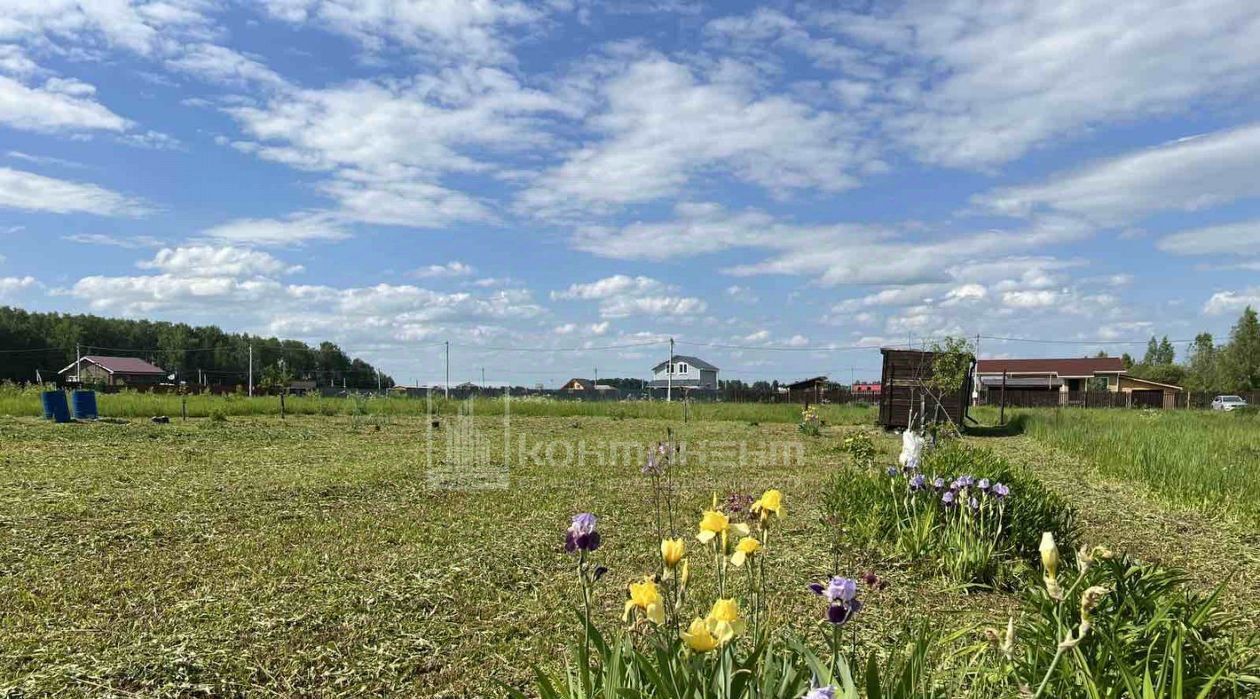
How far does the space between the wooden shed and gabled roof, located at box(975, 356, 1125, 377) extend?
34.9 m

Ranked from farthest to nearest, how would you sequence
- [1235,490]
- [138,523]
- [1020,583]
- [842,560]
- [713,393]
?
[713,393]
[1235,490]
[138,523]
[842,560]
[1020,583]

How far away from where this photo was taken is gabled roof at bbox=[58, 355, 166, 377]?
55.0 m

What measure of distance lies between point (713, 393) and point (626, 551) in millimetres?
30570

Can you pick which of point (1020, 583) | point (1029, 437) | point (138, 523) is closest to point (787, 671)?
point (1020, 583)

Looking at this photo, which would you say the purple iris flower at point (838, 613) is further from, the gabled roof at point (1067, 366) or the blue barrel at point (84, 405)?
the gabled roof at point (1067, 366)

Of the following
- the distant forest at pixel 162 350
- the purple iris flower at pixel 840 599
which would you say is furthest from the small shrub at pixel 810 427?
the distant forest at pixel 162 350

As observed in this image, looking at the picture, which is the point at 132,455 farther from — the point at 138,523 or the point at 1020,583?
the point at 1020,583

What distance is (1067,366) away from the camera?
49.4m

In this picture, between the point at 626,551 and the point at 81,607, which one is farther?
the point at 626,551

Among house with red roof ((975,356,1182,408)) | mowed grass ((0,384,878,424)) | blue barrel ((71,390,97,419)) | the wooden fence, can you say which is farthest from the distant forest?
house with red roof ((975,356,1182,408))

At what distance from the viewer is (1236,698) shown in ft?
7.35

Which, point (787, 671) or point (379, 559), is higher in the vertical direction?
point (787, 671)

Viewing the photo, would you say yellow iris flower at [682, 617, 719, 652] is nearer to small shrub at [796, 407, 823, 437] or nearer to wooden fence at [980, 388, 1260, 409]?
small shrub at [796, 407, 823, 437]

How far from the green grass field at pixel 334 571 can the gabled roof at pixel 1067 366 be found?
4542 cm
